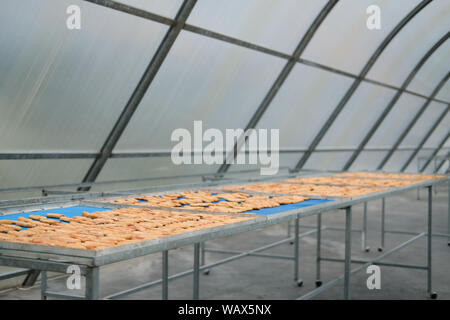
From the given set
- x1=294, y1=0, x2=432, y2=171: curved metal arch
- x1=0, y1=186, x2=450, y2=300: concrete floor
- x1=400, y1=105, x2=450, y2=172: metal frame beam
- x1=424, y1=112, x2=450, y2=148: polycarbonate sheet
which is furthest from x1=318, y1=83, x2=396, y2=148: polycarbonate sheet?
x1=424, y1=112, x2=450, y2=148: polycarbonate sheet

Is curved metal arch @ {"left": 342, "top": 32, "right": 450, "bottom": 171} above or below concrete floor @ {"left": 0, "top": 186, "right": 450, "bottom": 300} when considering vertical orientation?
above

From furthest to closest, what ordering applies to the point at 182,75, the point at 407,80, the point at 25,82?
the point at 407,80 → the point at 182,75 → the point at 25,82

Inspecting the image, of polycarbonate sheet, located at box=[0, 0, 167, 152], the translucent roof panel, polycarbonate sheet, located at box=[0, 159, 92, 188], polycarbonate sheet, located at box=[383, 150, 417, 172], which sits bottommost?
polycarbonate sheet, located at box=[0, 159, 92, 188]

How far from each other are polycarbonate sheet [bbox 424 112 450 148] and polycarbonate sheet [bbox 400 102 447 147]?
37.2 inches

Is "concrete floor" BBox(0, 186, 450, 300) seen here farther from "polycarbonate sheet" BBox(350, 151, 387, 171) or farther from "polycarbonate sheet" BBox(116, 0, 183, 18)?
"polycarbonate sheet" BBox(350, 151, 387, 171)

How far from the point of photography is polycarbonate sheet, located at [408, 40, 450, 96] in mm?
14789

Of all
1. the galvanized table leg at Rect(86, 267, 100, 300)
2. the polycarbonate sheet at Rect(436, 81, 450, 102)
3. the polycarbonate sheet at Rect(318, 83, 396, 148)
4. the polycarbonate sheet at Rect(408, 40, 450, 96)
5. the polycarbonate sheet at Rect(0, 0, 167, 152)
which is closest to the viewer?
the galvanized table leg at Rect(86, 267, 100, 300)

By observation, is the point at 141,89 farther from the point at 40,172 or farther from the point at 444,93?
the point at 444,93

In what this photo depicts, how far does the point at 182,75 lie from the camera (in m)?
7.77

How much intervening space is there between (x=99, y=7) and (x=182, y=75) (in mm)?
1894

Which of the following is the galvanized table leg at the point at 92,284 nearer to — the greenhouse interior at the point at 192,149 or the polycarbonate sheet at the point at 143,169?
the greenhouse interior at the point at 192,149
